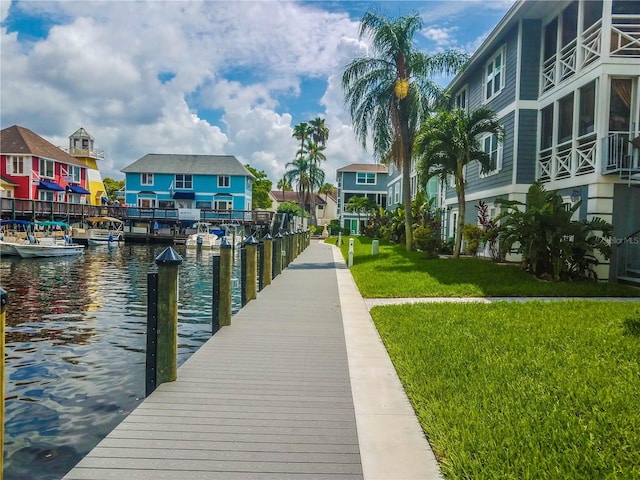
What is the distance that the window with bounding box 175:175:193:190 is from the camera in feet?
201

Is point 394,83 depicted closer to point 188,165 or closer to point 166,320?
point 166,320

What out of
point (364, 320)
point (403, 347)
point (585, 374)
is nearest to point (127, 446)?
point (403, 347)

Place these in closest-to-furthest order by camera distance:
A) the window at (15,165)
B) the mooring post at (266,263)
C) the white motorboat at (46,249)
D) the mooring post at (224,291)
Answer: the mooring post at (224,291), the mooring post at (266,263), the white motorboat at (46,249), the window at (15,165)

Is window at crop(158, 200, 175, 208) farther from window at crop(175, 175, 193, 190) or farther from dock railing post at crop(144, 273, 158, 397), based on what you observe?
dock railing post at crop(144, 273, 158, 397)

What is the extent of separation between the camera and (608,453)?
3.81 meters

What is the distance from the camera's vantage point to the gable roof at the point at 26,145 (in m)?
48.3

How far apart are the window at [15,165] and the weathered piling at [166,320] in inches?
2002

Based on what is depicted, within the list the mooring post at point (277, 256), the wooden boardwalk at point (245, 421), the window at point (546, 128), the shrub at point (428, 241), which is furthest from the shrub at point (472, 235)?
the wooden boardwalk at point (245, 421)

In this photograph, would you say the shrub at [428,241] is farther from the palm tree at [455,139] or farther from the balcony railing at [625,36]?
the balcony railing at [625,36]

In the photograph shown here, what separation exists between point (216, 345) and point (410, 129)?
19.3 m

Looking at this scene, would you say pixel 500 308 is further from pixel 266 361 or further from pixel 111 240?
pixel 111 240

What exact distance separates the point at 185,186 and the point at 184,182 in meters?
0.49

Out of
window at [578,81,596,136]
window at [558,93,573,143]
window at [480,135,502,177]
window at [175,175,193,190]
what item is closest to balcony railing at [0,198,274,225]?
window at [175,175,193,190]

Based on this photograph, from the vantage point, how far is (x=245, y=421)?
4.56 m
